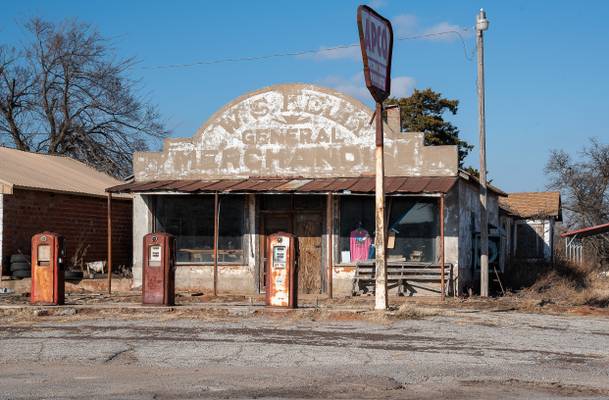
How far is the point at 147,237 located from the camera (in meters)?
17.5

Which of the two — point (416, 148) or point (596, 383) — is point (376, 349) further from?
point (416, 148)

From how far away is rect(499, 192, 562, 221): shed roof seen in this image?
36.3 meters

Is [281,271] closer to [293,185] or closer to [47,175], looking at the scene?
[293,185]

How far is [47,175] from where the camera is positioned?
27.0 meters

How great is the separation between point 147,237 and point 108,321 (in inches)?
98.2

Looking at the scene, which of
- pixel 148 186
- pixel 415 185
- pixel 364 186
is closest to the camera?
pixel 415 185

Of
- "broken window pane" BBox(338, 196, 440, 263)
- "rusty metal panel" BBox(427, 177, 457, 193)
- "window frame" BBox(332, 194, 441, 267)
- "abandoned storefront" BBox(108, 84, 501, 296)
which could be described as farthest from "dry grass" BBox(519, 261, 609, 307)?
"rusty metal panel" BBox(427, 177, 457, 193)

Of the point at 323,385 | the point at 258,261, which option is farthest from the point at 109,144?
the point at 323,385

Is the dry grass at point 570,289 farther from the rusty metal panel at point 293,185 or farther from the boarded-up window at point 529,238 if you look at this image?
the boarded-up window at point 529,238

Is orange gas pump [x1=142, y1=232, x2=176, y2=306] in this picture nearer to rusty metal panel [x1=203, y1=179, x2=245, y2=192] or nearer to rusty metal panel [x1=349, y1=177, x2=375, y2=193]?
rusty metal panel [x1=203, y1=179, x2=245, y2=192]

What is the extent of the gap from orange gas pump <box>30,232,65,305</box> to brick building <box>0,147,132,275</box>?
5701mm


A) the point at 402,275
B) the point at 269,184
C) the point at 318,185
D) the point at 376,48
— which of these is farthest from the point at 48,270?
the point at 402,275

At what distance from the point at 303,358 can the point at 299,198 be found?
11.6 meters

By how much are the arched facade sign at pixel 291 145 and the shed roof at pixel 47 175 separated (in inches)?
137
